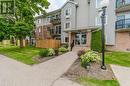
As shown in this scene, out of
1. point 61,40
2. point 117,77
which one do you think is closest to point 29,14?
point 61,40

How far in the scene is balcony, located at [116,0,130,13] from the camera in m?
Result: 29.0

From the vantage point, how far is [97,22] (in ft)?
107

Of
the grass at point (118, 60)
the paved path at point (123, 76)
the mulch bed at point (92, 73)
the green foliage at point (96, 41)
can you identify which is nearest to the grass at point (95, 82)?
the paved path at point (123, 76)

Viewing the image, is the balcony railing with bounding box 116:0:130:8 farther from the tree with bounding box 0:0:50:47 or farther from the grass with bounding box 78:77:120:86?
the grass with bounding box 78:77:120:86

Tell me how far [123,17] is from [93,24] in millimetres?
5582

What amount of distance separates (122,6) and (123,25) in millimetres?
2835

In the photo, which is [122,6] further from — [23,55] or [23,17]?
[23,17]

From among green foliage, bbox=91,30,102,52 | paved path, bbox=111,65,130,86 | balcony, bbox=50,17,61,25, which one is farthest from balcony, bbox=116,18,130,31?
balcony, bbox=50,17,61,25

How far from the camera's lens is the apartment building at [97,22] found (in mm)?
29047

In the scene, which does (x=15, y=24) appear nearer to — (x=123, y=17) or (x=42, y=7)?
(x=42, y=7)

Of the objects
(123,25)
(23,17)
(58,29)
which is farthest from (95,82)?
(58,29)

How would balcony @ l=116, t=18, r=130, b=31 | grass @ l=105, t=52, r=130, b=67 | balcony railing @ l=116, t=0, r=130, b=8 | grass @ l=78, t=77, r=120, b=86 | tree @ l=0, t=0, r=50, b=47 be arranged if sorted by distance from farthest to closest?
tree @ l=0, t=0, r=50, b=47 < balcony railing @ l=116, t=0, r=130, b=8 < balcony @ l=116, t=18, r=130, b=31 < grass @ l=105, t=52, r=130, b=67 < grass @ l=78, t=77, r=120, b=86

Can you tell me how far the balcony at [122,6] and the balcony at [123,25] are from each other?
152cm

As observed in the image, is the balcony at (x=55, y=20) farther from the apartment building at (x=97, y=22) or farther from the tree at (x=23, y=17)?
the tree at (x=23, y=17)
